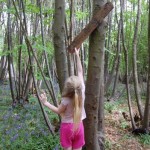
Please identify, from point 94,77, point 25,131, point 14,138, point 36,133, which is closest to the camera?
point 94,77

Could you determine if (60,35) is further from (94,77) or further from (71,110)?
(71,110)

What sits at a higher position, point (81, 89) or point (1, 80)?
point (81, 89)

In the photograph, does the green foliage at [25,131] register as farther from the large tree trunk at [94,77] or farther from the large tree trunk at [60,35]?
the large tree trunk at [60,35]

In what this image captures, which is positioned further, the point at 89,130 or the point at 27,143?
the point at 27,143

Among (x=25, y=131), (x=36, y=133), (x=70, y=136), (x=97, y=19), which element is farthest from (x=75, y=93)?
(x=25, y=131)

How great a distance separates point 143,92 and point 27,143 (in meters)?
12.9

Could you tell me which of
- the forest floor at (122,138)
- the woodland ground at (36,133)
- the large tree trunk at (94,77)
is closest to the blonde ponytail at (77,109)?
the large tree trunk at (94,77)

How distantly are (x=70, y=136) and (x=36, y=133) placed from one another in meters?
2.51

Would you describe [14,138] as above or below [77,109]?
below

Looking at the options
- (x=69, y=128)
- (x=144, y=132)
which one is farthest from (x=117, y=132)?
(x=69, y=128)

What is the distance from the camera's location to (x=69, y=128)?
12.5 ft

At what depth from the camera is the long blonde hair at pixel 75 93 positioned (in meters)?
3.62

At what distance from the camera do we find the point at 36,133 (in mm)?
6164

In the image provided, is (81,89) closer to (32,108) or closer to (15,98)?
(32,108)
